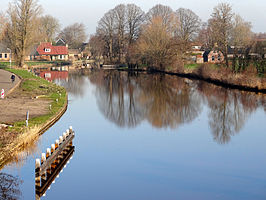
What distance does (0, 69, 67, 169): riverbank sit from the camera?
15719 millimetres

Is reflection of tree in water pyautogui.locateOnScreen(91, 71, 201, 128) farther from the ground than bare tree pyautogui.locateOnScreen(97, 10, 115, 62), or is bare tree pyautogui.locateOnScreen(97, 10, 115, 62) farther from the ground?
bare tree pyautogui.locateOnScreen(97, 10, 115, 62)

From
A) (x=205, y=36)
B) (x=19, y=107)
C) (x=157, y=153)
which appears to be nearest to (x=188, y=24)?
(x=205, y=36)

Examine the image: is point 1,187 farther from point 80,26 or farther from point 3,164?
point 80,26

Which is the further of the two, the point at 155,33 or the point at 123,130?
the point at 155,33

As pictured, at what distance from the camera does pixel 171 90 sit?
41.3m

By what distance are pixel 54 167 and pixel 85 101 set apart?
65.5 feet

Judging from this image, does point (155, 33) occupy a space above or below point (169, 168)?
above

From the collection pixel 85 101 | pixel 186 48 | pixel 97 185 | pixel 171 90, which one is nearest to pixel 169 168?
pixel 97 185

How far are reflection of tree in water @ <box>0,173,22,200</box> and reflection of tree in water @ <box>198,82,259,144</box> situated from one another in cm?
1086

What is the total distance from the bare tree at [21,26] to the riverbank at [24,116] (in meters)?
31.3

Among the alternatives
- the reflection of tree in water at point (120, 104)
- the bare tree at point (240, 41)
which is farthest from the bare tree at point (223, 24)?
the reflection of tree in water at point (120, 104)

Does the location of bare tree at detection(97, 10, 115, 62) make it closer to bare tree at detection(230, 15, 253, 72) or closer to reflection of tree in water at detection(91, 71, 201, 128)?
bare tree at detection(230, 15, 253, 72)

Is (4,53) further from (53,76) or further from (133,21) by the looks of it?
(53,76)

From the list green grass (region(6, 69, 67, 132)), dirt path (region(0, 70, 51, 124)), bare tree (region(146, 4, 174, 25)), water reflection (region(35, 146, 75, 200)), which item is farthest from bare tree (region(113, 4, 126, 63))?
water reflection (region(35, 146, 75, 200))
